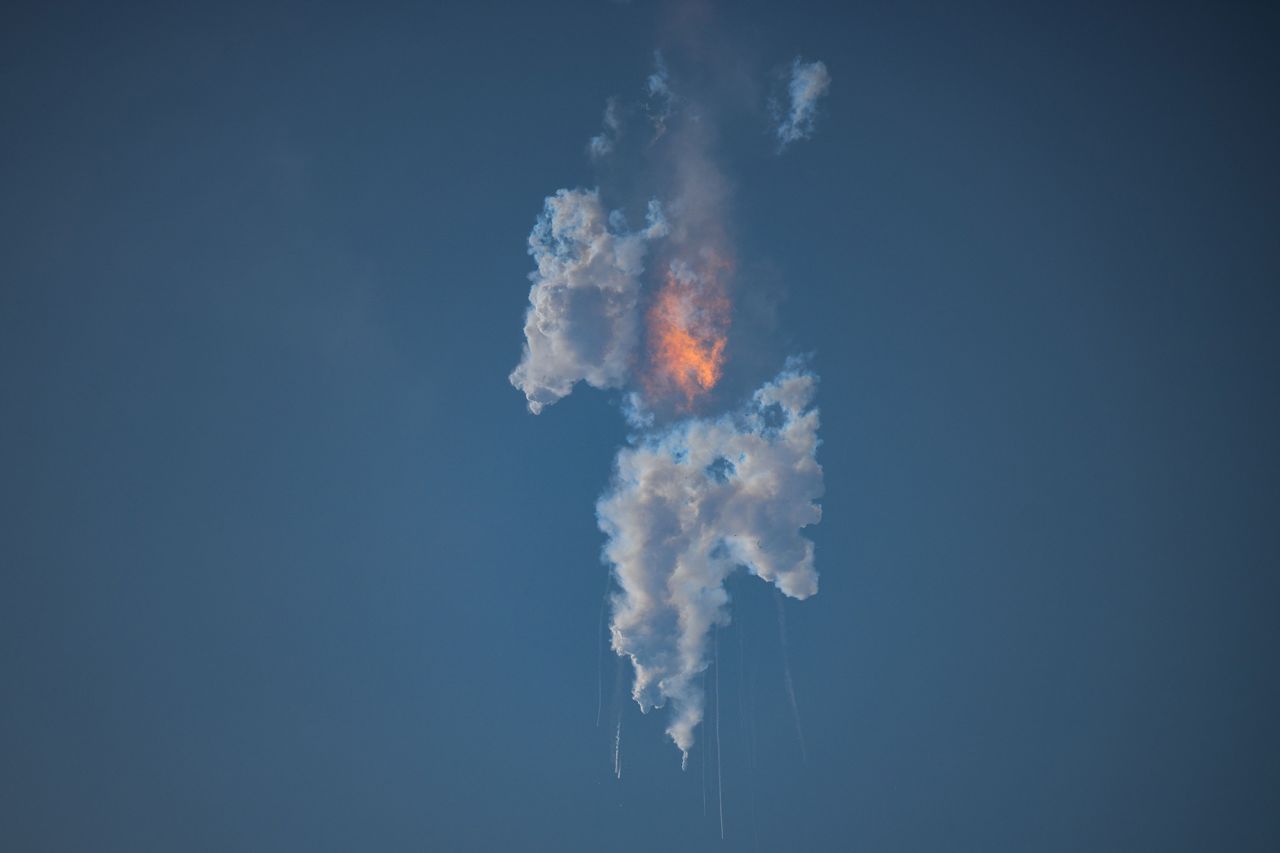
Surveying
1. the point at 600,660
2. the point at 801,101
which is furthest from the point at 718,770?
the point at 801,101

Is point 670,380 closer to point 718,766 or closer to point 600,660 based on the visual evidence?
point 600,660

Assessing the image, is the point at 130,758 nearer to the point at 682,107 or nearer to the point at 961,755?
the point at 682,107

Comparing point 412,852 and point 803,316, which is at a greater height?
Answer: point 803,316

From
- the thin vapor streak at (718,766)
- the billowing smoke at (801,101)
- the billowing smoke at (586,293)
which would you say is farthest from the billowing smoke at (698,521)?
the billowing smoke at (801,101)

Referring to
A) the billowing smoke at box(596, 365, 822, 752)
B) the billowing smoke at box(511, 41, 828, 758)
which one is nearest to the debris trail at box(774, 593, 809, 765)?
the billowing smoke at box(596, 365, 822, 752)

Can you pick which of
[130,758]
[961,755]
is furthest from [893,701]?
[130,758]
